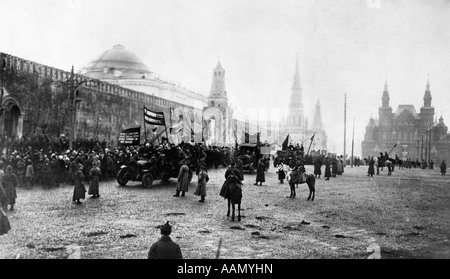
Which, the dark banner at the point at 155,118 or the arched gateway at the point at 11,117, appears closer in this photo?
the dark banner at the point at 155,118

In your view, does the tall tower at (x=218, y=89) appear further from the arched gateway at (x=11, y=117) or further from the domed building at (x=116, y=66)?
the arched gateway at (x=11, y=117)

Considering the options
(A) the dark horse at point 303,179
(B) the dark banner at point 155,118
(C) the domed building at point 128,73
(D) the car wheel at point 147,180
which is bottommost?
(D) the car wheel at point 147,180

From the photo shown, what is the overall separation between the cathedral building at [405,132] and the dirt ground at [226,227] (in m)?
75.7

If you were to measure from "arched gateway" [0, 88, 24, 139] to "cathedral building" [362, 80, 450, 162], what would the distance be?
243 feet

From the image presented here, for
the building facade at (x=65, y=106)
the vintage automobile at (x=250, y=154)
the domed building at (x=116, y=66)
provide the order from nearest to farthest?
the building facade at (x=65, y=106), the vintage automobile at (x=250, y=154), the domed building at (x=116, y=66)

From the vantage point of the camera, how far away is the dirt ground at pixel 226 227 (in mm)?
6641

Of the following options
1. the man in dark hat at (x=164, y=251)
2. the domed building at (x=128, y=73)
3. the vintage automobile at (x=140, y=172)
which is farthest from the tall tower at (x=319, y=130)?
the man in dark hat at (x=164, y=251)

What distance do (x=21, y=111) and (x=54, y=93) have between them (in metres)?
3.79

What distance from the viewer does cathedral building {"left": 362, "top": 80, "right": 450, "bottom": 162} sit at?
266 ft

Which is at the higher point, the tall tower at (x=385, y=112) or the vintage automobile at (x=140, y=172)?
the tall tower at (x=385, y=112)

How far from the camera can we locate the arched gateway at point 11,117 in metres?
21.5

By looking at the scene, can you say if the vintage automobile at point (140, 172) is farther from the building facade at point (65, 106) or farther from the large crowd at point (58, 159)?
the building facade at point (65, 106)

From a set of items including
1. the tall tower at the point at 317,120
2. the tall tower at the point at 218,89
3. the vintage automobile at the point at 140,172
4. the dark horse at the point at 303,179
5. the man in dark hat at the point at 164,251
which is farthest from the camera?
the tall tower at the point at 317,120

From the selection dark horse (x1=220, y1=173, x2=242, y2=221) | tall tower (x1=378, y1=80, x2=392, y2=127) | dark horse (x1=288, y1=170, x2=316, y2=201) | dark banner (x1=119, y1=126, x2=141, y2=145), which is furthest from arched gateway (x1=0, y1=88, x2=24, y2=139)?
tall tower (x1=378, y1=80, x2=392, y2=127)
